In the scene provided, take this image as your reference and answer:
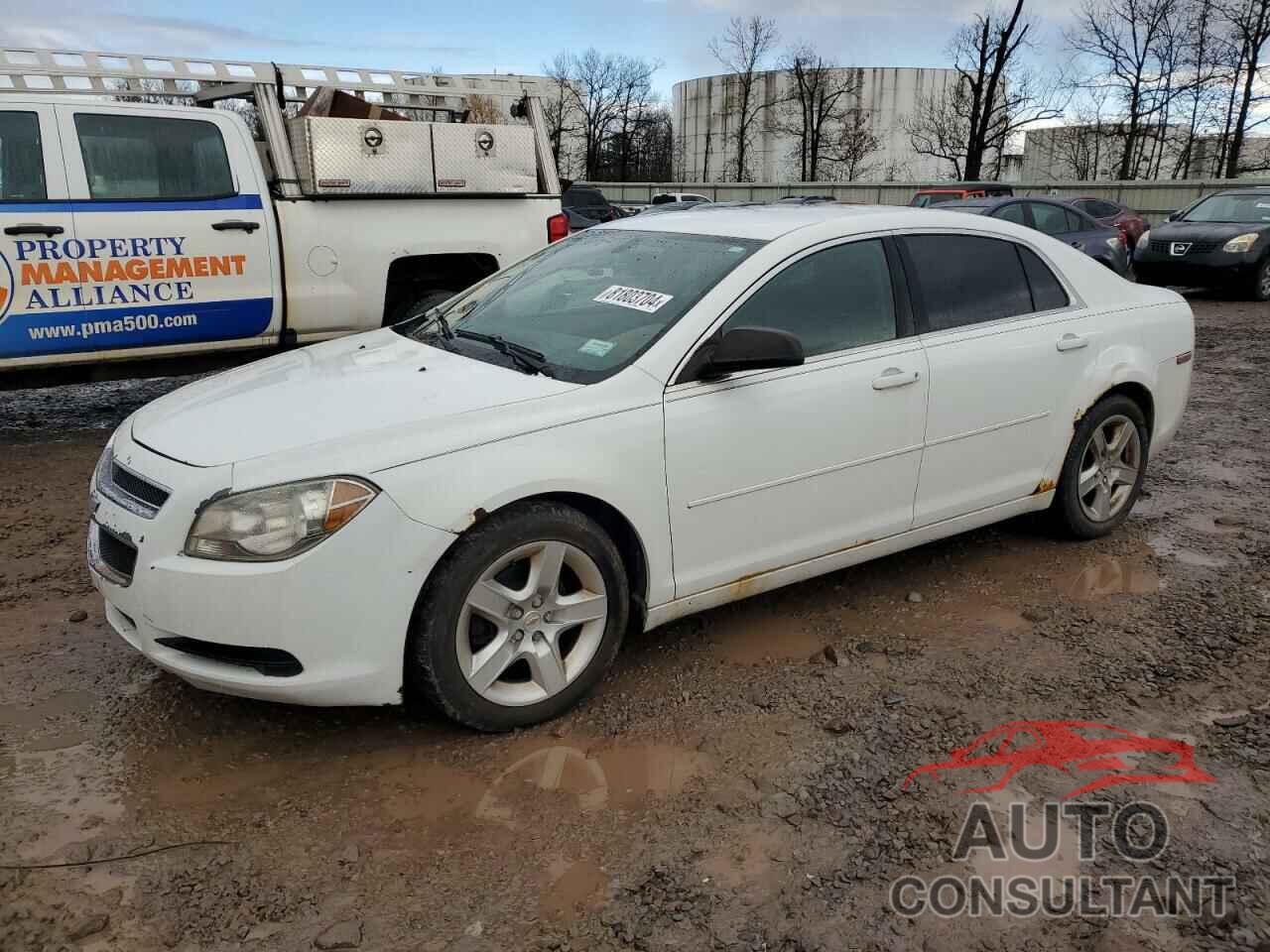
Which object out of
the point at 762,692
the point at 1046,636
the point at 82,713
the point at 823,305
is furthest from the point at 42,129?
the point at 1046,636

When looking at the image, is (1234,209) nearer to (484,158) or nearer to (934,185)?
(484,158)

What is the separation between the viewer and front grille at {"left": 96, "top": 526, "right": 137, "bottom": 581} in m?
2.91

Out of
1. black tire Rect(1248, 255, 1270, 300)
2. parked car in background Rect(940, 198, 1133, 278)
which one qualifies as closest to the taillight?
parked car in background Rect(940, 198, 1133, 278)

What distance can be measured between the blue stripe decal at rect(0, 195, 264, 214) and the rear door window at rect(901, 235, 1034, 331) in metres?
4.33

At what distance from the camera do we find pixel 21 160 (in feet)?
18.9

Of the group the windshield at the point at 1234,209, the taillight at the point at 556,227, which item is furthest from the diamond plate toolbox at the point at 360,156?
the windshield at the point at 1234,209

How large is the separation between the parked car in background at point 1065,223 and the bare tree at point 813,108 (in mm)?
35843

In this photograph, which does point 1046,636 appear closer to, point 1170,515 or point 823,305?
point 823,305

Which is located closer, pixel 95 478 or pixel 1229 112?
pixel 95 478

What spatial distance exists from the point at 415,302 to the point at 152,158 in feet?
6.15

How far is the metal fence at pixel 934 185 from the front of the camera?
93.1 feet

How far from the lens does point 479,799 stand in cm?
283

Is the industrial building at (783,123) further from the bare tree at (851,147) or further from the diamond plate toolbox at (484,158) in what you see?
the diamond plate toolbox at (484,158)

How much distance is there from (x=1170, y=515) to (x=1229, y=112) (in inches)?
1546
